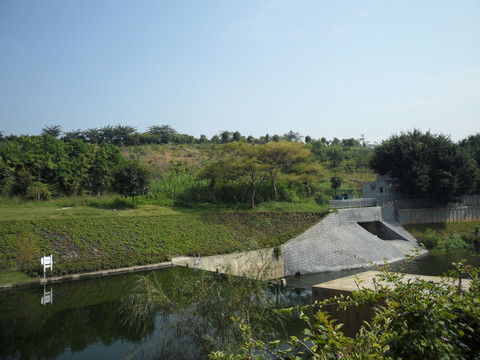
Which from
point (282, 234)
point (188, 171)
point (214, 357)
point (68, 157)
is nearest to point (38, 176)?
point (68, 157)

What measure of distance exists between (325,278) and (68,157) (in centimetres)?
2078

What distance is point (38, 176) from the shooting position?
24500mm

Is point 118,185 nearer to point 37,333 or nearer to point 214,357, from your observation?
point 37,333

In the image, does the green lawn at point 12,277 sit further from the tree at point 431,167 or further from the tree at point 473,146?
the tree at point 473,146

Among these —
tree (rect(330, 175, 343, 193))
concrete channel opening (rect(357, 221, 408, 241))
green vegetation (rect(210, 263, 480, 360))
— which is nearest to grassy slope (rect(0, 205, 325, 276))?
concrete channel opening (rect(357, 221, 408, 241))

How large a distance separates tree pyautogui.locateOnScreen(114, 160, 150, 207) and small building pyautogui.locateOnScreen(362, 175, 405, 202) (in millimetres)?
18918

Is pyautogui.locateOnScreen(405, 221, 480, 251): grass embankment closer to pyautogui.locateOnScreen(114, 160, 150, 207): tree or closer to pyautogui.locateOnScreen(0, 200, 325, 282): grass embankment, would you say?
pyautogui.locateOnScreen(0, 200, 325, 282): grass embankment

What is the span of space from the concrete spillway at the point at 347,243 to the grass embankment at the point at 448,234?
1.08 m

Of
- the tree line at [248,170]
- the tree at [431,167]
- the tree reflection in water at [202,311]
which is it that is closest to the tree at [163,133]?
the tree line at [248,170]

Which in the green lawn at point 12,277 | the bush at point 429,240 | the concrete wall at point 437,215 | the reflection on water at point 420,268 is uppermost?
the concrete wall at point 437,215

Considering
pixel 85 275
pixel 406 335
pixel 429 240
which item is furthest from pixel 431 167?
pixel 406 335

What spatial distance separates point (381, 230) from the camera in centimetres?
2578

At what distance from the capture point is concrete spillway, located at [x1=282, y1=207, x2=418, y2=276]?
753 inches

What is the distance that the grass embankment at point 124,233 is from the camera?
46.5ft
